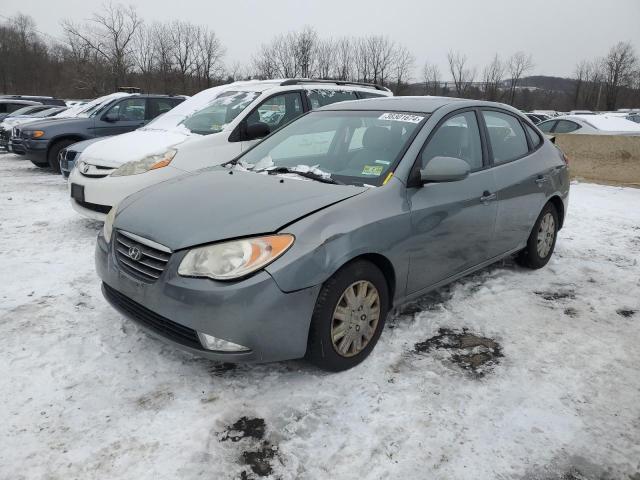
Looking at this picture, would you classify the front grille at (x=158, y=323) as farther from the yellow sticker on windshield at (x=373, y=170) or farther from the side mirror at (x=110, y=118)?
the side mirror at (x=110, y=118)

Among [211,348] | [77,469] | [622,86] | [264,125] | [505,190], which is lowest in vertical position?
[77,469]

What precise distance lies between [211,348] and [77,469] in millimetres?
777

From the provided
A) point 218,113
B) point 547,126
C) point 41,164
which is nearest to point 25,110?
point 41,164

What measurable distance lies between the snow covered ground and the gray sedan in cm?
30

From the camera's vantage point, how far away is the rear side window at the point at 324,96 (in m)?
6.48

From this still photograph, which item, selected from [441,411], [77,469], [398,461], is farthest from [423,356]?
[77,469]

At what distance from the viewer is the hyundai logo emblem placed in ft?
9.04

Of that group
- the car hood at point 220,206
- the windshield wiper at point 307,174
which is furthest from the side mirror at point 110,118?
the windshield wiper at point 307,174

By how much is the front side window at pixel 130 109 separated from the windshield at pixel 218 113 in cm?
516

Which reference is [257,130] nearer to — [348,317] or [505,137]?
[505,137]

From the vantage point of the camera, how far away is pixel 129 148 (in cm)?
583

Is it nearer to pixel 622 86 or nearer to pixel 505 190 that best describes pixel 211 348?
pixel 505 190

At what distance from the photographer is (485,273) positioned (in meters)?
4.68

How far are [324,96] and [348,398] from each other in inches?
190
